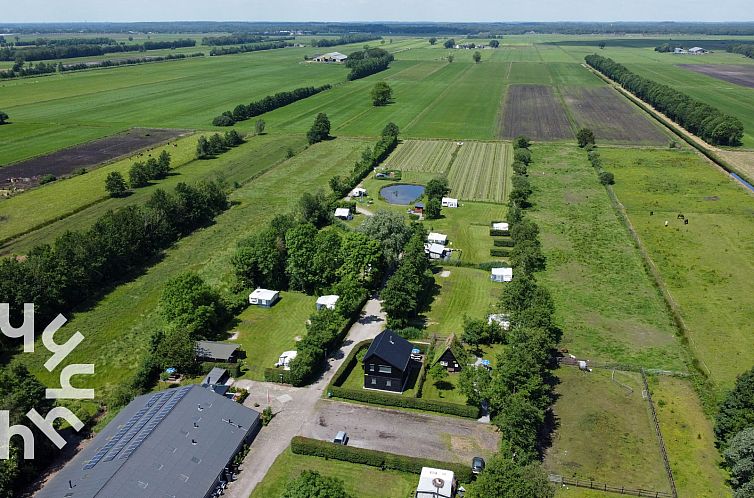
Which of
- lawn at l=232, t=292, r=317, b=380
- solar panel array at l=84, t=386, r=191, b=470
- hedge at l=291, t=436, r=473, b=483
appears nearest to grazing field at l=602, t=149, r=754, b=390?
hedge at l=291, t=436, r=473, b=483

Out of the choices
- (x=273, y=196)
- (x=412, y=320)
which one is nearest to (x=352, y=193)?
(x=273, y=196)

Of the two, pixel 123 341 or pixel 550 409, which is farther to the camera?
pixel 123 341

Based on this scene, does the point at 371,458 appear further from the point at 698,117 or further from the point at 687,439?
the point at 698,117

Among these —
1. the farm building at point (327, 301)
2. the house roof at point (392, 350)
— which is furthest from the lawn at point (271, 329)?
the house roof at point (392, 350)

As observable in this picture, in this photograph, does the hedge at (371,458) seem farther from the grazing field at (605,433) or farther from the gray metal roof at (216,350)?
the gray metal roof at (216,350)

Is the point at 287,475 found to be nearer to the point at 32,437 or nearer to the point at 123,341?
the point at 32,437

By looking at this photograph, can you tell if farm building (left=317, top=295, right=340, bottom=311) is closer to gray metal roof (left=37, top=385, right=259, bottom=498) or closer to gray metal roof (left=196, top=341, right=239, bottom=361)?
gray metal roof (left=196, top=341, right=239, bottom=361)
